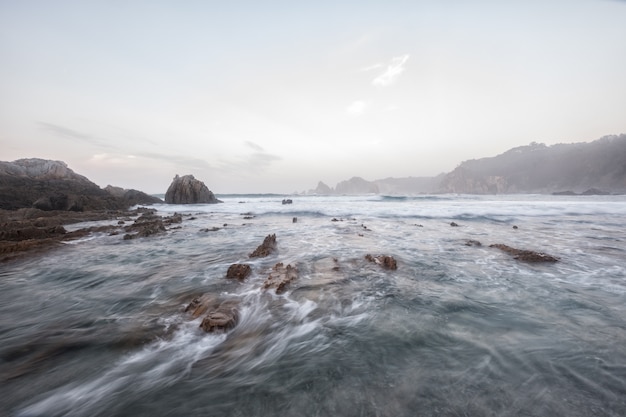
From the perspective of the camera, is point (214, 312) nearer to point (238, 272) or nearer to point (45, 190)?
point (238, 272)

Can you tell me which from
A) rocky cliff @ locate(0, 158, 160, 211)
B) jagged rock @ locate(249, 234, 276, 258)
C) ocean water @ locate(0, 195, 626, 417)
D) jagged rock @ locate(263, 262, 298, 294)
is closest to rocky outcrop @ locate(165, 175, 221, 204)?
rocky cliff @ locate(0, 158, 160, 211)

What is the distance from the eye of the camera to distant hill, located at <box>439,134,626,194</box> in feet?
288

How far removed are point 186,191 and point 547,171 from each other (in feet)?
476

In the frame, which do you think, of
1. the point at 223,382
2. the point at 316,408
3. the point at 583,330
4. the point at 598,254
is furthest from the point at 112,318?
the point at 598,254

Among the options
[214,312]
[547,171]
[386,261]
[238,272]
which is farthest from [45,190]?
[547,171]

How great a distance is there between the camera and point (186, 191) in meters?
48.2

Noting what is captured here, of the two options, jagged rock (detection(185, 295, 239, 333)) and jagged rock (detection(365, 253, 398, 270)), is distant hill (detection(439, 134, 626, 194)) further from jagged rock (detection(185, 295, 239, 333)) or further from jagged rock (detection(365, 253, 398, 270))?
jagged rock (detection(185, 295, 239, 333))

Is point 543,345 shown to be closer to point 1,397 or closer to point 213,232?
point 1,397

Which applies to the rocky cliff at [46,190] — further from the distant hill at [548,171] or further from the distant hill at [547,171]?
the distant hill at [547,171]

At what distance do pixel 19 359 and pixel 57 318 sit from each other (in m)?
1.39

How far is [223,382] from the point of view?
3090 millimetres

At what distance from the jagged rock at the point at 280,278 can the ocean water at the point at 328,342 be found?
24 cm

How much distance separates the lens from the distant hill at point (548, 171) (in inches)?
3421

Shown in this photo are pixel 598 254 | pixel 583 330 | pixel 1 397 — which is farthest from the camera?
pixel 598 254
